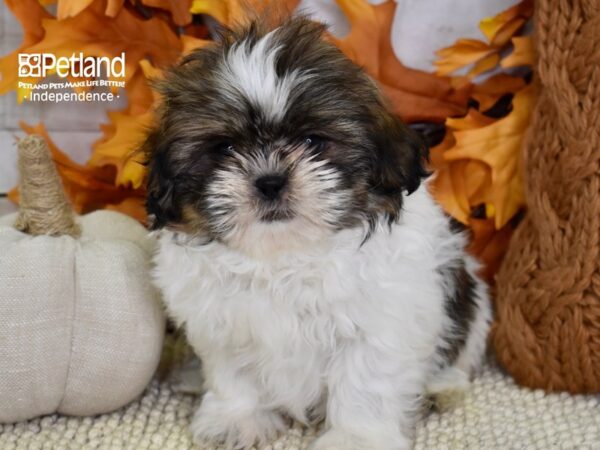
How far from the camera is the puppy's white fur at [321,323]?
1688mm

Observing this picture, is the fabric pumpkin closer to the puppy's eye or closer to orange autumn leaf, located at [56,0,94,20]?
orange autumn leaf, located at [56,0,94,20]

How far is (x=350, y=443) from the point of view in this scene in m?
1.72

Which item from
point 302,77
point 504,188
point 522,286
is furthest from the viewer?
point 504,188

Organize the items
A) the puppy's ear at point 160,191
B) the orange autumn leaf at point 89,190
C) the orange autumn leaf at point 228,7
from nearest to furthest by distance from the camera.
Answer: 1. the puppy's ear at point 160,191
2. the orange autumn leaf at point 228,7
3. the orange autumn leaf at point 89,190

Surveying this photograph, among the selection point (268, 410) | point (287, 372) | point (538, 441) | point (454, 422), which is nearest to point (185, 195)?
point (287, 372)

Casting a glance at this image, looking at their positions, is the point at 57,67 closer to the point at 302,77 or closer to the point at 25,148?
the point at 25,148

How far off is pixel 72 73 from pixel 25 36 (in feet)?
0.56

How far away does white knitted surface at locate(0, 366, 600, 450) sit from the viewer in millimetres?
1806

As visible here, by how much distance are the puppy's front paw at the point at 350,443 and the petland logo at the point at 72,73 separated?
1.28m

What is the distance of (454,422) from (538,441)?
206 millimetres

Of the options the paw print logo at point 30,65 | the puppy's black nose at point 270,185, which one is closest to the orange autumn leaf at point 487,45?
the puppy's black nose at point 270,185

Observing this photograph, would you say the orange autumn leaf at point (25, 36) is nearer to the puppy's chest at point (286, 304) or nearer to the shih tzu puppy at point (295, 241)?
the shih tzu puppy at point (295, 241)

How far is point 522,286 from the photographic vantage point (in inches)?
80.9

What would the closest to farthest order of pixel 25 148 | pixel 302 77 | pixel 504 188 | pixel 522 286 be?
pixel 302 77
pixel 25 148
pixel 522 286
pixel 504 188
